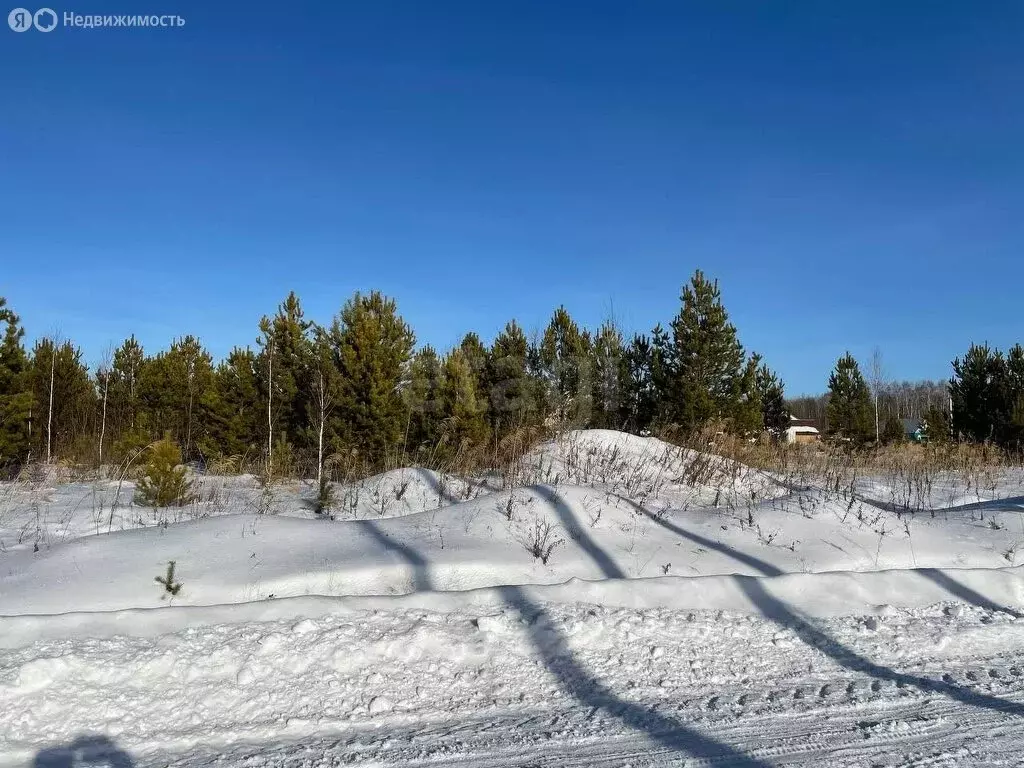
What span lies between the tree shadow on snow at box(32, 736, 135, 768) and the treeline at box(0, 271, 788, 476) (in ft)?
30.2

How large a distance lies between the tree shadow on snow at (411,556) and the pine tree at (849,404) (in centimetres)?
2550

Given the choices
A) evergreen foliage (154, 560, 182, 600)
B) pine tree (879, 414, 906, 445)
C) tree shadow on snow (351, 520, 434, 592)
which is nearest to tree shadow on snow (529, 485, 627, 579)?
tree shadow on snow (351, 520, 434, 592)

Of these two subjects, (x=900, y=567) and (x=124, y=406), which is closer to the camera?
(x=900, y=567)

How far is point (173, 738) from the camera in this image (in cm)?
289

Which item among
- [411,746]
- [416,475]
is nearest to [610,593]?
[411,746]

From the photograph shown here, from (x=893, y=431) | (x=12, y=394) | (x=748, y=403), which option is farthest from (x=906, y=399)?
(x=12, y=394)

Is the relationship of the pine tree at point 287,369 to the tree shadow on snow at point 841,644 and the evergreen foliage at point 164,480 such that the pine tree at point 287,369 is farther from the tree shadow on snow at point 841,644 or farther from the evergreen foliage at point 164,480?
the tree shadow on snow at point 841,644

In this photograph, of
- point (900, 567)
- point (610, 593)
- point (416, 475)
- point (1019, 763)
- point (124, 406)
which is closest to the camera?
point (1019, 763)

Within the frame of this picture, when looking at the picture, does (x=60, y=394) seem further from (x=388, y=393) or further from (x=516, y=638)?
(x=516, y=638)

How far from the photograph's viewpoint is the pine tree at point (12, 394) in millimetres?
15297

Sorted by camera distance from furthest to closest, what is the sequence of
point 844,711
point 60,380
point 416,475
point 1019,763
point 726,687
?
1. point 60,380
2. point 416,475
3. point 726,687
4. point 844,711
5. point 1019,763

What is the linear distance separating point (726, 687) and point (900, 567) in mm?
2833

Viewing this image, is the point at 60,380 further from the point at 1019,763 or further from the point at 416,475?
the point at 1019,763

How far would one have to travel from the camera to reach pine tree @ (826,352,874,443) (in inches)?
1083
